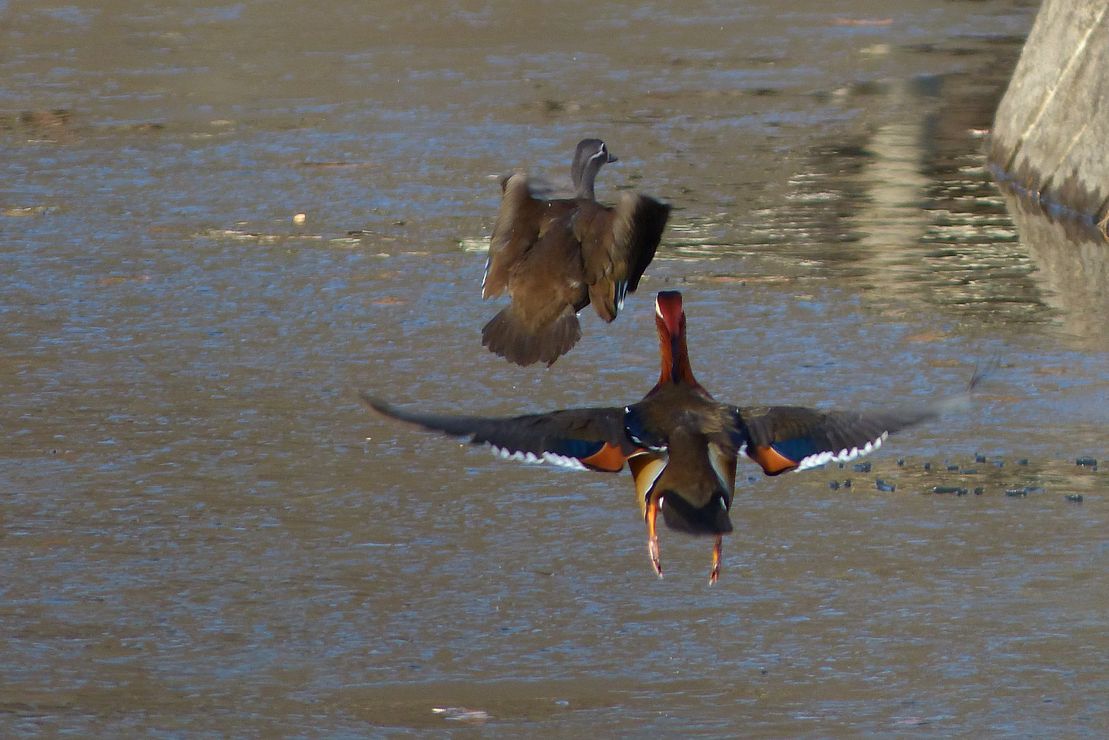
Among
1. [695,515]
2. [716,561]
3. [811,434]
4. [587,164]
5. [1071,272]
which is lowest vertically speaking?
[1071,272]

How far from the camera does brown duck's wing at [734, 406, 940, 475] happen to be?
471 centimetres

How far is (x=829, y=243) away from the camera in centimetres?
845

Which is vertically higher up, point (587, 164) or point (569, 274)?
point (587, 164)

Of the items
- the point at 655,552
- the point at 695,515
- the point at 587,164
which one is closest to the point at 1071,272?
the point at 587,164

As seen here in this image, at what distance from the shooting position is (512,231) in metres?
6.29

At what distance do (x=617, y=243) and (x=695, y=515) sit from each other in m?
1.67

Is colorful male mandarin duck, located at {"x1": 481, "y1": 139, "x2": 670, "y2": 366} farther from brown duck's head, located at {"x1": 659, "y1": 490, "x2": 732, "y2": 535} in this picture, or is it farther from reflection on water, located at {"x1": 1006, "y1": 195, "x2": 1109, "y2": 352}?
reflection on water, located at {"x1": 1006, "y1": 195, "x2": 1109, "y2": 352}

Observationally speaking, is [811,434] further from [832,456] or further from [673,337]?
[673,337]

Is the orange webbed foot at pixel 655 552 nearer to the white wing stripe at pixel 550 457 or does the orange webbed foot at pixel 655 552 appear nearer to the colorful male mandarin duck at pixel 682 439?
the colorful male mandarin duck at pixel 682 439

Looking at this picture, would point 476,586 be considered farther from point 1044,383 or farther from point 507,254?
point 1044,383

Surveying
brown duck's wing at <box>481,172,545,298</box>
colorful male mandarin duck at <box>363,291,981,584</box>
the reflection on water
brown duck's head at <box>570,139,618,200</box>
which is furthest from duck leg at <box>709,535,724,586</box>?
the reflection on water

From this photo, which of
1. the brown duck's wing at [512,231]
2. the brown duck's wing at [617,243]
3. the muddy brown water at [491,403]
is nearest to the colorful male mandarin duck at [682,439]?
the muddy brown water at [491,403]

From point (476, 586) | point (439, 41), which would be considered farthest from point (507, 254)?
point (439, 41)

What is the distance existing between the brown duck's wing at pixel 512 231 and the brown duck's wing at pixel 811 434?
1.58 m
